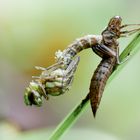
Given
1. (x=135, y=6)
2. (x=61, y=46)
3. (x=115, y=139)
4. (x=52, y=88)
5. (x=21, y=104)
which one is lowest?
(x=52, y=88)

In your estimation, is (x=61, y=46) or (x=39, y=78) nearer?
(x=39, y=78)

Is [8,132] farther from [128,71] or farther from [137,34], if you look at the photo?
[137,34]

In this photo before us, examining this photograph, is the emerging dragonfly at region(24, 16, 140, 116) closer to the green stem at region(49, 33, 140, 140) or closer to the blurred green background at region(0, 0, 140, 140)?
the green stem at region(49, 33, 140, 140)

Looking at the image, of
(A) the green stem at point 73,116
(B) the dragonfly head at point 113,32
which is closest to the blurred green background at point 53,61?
(B) the dragonfly head at point 113,32

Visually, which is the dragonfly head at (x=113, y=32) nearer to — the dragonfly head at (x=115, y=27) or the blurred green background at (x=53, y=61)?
the dragonfly head at (x=115, y=27)

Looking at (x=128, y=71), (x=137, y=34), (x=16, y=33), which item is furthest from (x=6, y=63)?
(x=137, y=34)

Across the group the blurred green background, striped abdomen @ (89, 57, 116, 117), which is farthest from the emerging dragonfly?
the blurred green background

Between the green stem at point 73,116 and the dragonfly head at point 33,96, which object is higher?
the dragonfly head at point 33,96

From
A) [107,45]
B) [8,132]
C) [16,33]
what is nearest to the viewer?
[107,45]
